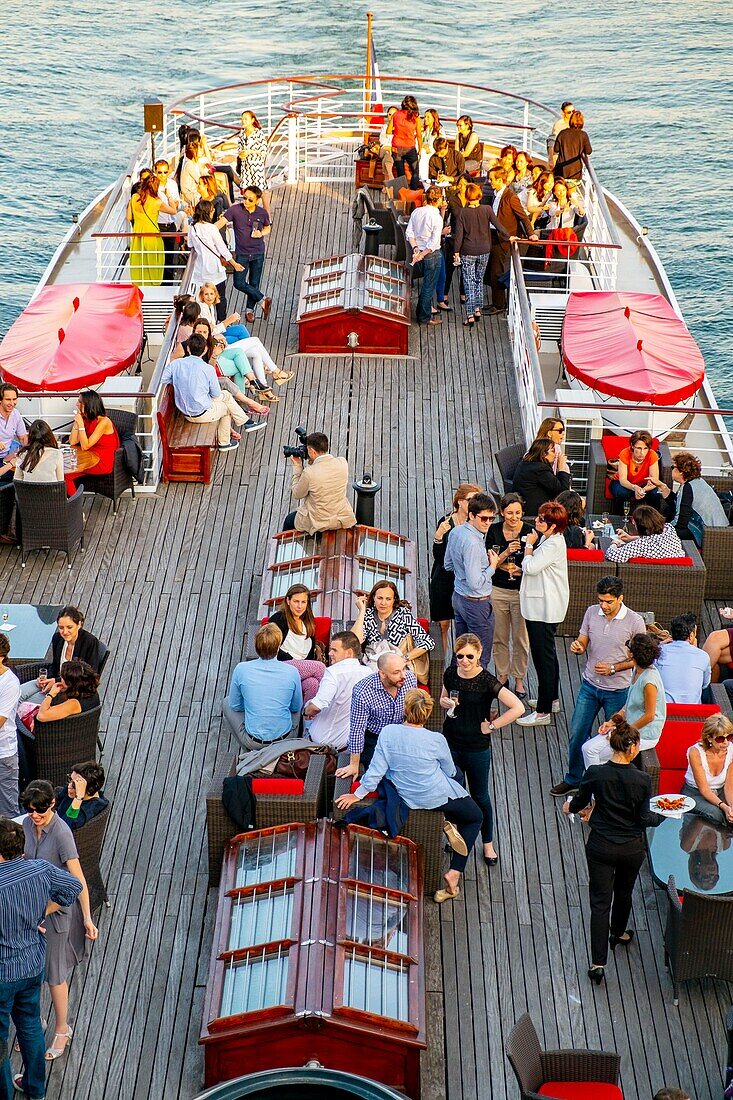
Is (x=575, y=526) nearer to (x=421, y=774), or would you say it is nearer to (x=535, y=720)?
(x=535, y=720)

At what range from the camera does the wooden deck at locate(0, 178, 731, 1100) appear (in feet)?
23.5

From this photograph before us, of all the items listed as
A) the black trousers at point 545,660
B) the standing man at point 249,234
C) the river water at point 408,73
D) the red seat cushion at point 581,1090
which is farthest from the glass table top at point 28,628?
the river water at point 408,73

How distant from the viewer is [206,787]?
8977mm

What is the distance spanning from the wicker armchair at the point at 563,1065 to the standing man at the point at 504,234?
10.4 m

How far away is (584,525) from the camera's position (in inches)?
442

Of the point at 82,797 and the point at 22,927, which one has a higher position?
the point at 82,797

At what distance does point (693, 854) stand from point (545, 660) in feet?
6.37

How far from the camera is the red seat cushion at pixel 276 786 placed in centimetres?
772

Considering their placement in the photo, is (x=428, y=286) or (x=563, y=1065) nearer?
(x=563, y=1065)

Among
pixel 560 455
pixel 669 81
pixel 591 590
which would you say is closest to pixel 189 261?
pixel 560 455

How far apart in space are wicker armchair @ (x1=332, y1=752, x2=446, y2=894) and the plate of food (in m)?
1.17

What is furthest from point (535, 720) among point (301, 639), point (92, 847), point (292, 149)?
point (292, 149)

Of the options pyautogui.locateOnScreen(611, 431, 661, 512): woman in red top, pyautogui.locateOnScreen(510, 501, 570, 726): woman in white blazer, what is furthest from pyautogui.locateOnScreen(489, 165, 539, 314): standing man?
pyautogui.locateOnScreen(510, 501, 570, 726): woman in white blazer

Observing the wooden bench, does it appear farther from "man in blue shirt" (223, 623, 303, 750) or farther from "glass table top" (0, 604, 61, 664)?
"man in blue shirt" (223, 623, 303, 750)
